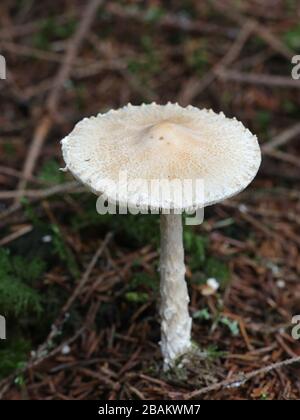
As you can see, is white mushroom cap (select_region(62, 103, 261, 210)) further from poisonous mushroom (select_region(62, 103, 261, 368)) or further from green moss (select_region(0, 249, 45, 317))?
green moss (select_region(0, 249, 45, 317))

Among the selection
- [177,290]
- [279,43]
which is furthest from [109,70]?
[177,290]

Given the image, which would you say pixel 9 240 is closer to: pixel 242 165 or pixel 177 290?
pixel 177 290

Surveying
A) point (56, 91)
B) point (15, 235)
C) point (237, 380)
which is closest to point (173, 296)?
point (237, 380)

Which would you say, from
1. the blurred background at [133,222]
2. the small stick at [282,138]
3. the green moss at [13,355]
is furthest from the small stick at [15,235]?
the small stick at [282,138]

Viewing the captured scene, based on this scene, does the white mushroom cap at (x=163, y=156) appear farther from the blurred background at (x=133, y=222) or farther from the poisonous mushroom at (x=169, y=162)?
the blurred background at (x=133, y=222)

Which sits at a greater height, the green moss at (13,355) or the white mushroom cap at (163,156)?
the white mushroom cap at (163,156)

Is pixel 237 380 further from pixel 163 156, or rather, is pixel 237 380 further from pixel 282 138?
pixel 282 138
